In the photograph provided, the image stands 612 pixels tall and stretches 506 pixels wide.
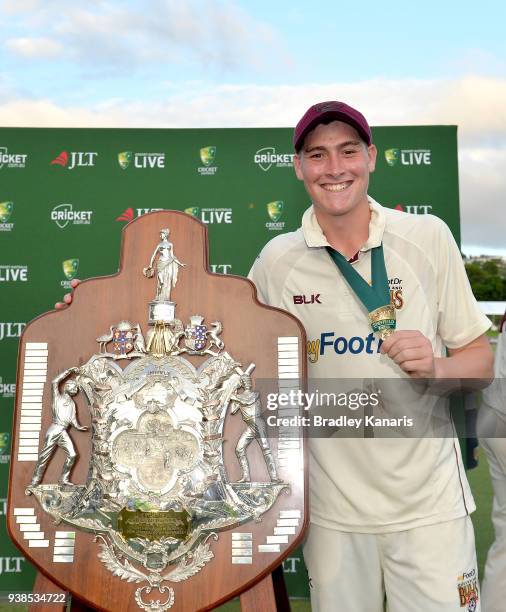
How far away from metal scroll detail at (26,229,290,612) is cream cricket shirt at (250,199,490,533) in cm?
23

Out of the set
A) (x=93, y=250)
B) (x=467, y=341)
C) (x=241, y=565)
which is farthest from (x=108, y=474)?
(x=93, y=250)

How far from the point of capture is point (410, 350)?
161 centimetres

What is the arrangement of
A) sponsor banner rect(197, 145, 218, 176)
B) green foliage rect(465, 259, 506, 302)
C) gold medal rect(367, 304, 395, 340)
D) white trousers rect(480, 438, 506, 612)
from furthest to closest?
green foliage rect(465, 259, 506, 302) < sponsor banner rect(197, 145, 218, 176) < white trousers rect(480, 438, 506, 612) < gold medal rect(367, 304, 395, 340)

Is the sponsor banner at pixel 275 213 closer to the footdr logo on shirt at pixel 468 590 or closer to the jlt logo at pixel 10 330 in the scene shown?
the jlt logo at pixel 10 330

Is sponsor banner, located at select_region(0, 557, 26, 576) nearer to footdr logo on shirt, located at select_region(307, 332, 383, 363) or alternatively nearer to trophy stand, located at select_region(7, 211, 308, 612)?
trophy stand, located at select_region(7, 211, 308, 612)

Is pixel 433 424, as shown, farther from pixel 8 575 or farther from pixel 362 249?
pixel 8 575

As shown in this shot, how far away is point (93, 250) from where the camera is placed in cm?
376

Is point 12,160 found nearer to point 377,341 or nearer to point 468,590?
point 377,341

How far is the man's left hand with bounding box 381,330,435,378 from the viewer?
161 cm

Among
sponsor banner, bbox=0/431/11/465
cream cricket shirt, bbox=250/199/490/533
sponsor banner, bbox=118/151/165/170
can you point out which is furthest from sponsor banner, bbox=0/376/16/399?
cream cricket shirt, bbox=250/199/490/533

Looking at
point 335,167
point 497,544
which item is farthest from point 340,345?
point 497,544

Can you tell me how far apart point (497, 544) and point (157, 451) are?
6.41 feet

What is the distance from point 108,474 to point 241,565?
41cm

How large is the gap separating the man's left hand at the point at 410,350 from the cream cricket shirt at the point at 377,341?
0.21m
